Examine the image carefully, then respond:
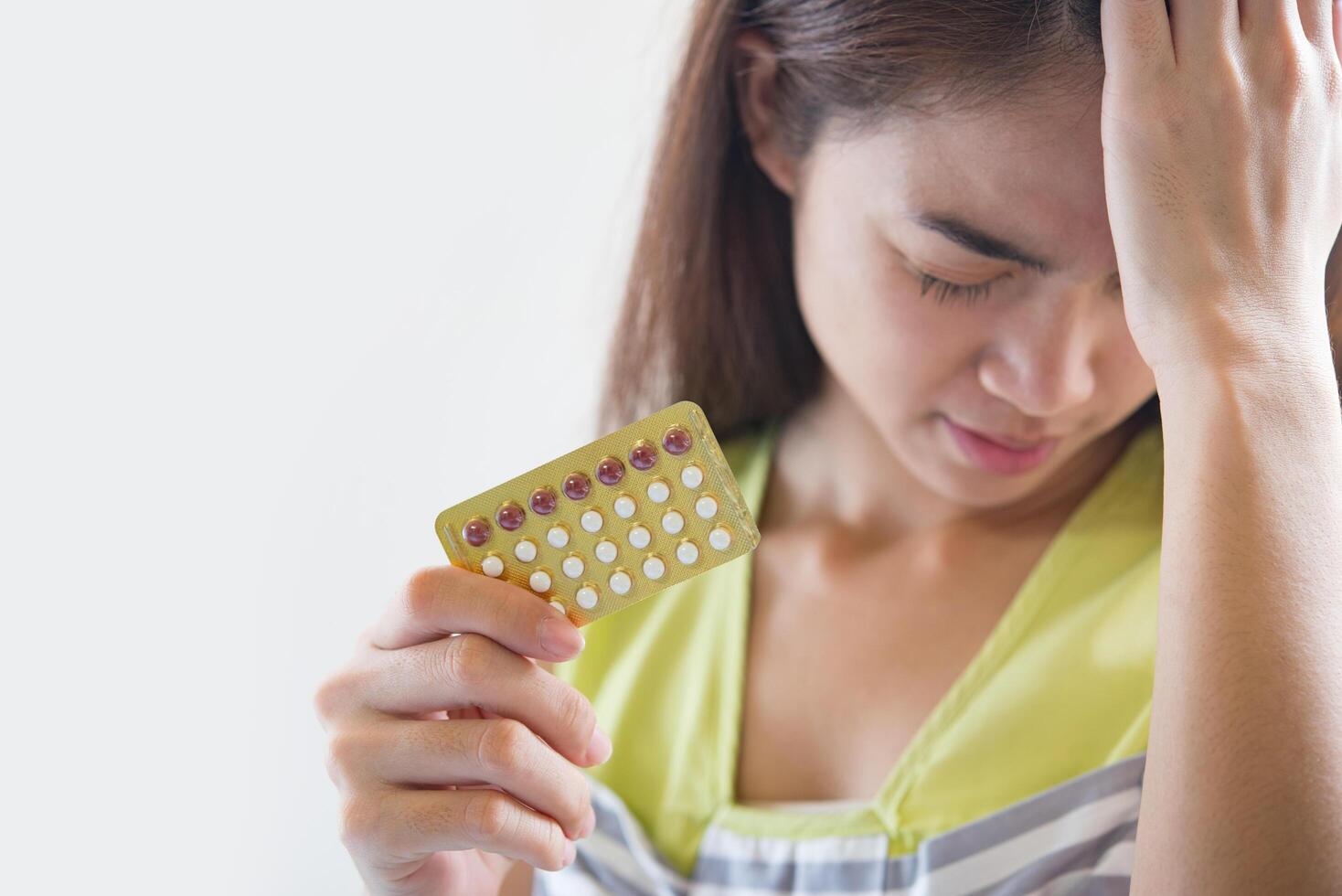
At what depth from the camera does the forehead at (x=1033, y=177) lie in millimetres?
760

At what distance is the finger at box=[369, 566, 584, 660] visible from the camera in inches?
27.1

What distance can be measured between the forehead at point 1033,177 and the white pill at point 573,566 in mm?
321

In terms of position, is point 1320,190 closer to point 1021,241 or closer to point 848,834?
point 1021,241

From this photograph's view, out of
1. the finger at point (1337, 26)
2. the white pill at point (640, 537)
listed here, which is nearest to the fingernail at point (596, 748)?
the white pill at point (640, 537)

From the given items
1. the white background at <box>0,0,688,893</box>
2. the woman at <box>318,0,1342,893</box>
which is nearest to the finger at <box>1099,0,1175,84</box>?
the woman at <box>318,0,1342,893</box>

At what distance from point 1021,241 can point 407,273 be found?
0.82m

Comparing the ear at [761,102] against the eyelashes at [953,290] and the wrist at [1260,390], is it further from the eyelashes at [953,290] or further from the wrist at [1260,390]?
the wrist at [1260,390]

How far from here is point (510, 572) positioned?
0.71 meters

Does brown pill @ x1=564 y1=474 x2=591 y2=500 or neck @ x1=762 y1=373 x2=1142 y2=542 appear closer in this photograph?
brown pill @ x1=564 y1=474 x2=591 y2=500

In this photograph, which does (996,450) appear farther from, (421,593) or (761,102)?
(421,593)

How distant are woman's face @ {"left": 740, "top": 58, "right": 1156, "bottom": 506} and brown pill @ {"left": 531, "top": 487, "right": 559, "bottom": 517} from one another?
0.30 meters

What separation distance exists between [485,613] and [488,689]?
43 millimetres

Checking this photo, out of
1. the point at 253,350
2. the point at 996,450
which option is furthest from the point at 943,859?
the point at 253,350

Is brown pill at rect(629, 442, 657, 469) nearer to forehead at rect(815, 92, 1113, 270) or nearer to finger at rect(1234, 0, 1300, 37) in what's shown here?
forehead at rect(815, 92, 1113, 270)
